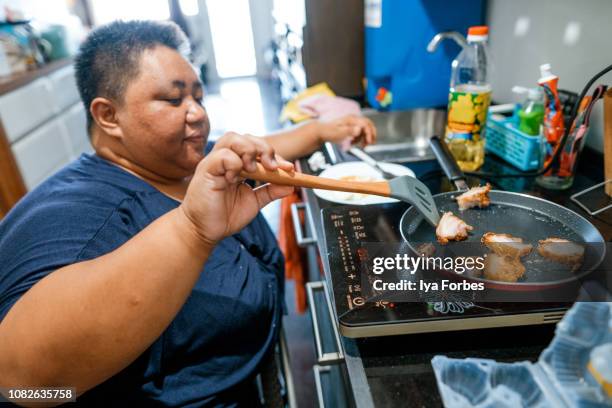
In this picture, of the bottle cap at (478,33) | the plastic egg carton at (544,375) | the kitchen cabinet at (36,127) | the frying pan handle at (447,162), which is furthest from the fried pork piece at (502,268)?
the kitchen cabinet at (36,127)

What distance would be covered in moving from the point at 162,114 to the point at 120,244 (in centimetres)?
26

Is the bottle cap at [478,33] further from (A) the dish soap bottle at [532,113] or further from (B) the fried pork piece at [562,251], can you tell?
(B) the fried pork piece at [562,251]

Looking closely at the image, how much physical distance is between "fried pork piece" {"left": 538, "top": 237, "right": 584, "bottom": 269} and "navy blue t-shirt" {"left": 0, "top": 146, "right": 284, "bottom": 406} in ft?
1.68

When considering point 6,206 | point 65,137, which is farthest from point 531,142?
point 65,137

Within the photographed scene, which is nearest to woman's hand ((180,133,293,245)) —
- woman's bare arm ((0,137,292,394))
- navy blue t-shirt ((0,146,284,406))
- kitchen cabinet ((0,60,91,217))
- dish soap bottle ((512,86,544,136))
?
woman's bare arm ((0,137,292,394))

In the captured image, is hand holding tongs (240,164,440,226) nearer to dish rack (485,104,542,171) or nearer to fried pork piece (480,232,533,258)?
fried pork piece (480,232,533,258)

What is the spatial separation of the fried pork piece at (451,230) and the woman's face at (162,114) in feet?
1.64

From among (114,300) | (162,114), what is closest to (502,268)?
(114,300)

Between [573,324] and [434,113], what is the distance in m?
1.12

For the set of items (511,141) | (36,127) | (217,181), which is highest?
(217,181)

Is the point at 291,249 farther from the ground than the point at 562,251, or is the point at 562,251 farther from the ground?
the point at 562,251

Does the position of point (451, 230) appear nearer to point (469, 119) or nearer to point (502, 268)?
point (502, 268)

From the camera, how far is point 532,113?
0.98 metres

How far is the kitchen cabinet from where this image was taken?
2117mm
